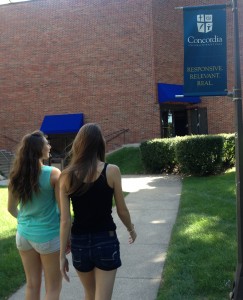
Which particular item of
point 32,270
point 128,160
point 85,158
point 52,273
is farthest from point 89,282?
point 128,160

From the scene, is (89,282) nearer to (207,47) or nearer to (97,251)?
(97,251)

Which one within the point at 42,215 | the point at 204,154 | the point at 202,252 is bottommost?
the point at 202,252

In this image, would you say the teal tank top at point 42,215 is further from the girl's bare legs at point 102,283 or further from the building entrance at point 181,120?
the building entrance at point 181,120

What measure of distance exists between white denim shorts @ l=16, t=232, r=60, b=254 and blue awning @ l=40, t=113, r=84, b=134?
63.3 ft

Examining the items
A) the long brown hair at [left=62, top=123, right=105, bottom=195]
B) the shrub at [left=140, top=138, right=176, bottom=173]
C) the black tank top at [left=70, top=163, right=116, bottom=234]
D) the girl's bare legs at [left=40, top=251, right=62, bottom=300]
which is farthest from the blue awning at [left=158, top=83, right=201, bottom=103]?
the black tank top at [left=70, top=163, right=116, bottom=234]

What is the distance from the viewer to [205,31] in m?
4.26

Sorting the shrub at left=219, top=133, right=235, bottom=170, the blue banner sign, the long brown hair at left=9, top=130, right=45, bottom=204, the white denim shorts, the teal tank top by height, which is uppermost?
the blue banner sign

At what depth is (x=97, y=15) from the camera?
22.9 m

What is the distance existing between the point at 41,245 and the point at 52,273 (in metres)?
0.26

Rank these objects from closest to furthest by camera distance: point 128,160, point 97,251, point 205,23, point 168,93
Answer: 1. point 97,251
2. point 205,23
3. point 128,160
4. point 168,93

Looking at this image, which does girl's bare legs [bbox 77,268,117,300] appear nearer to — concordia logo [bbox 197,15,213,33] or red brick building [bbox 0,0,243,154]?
concordia logo [bbox 197,15,213,33]

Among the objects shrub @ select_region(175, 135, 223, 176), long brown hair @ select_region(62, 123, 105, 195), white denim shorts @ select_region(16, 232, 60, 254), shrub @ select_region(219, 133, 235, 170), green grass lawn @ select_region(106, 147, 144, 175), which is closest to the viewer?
long brown hair @ select_region(62, 123, 105, 195)

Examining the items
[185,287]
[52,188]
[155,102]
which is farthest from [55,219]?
[155,102]

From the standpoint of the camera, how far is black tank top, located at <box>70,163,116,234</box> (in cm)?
285
